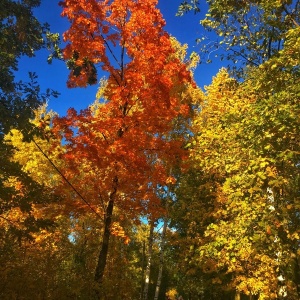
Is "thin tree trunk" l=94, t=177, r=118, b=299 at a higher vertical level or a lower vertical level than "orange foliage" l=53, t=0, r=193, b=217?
lower

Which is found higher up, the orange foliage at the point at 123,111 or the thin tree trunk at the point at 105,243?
the orange foliage at the point at 123,111

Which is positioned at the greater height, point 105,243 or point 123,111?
point 123,111

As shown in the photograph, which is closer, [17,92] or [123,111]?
[17,92]

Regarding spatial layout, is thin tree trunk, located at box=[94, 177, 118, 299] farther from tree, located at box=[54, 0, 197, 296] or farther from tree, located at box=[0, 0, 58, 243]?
tree, located at box=[0, 0, 58, 243]

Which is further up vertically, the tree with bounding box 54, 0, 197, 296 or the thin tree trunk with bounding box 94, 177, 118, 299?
the tree with bounding box 54, 0, 197, 296

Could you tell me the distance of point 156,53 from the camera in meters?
10.1

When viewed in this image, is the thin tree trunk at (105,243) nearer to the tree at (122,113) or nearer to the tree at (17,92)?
the tree at (122,113)

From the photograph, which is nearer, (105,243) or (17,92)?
(17,92)

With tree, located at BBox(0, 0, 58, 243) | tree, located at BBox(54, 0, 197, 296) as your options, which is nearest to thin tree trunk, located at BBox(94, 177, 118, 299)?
tree, located at BBox(54, 0, 197, 296)

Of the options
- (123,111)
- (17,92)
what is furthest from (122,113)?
(17,92)

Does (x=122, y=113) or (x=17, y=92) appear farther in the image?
(x=122, y=113)

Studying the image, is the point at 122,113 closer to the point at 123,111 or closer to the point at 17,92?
the point at 123,111

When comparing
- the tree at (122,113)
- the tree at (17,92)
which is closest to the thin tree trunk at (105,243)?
the tree at (122,113)

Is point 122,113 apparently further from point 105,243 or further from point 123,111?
point 105,243
